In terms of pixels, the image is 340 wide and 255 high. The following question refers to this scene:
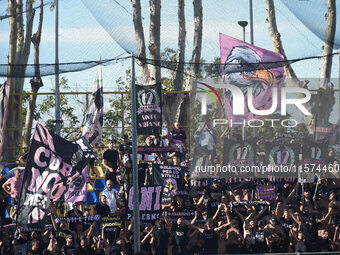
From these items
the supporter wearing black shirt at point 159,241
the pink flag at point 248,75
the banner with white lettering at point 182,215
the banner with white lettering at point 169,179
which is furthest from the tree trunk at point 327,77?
the supporter wearing black shirt at point 159,241

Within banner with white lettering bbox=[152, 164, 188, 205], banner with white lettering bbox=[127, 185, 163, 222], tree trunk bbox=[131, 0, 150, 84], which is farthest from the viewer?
tree trunk bbox=[131, 0, 150, 84]

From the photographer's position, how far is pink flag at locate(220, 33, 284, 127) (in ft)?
49.2

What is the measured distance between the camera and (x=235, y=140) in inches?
615

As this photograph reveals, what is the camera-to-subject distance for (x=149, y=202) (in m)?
14.6

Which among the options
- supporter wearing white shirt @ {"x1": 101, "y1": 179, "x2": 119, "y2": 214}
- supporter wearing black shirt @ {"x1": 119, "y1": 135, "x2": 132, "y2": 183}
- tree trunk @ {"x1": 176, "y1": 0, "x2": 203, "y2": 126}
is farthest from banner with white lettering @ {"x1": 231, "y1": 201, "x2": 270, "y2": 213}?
tree trunk @ {"x1": 176, "y1": 0, "x2": 203, "y2": 126}

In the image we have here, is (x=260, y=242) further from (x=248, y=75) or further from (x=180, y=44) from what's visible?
(x=180, y=44)

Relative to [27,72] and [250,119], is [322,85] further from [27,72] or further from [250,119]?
[27,72]

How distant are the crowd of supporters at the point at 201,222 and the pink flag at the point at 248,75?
3.20 ft

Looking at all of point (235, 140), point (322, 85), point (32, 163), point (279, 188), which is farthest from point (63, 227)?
point (322, 85)

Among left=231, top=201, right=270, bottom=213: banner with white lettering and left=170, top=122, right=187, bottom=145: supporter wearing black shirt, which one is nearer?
left=231, top=201, right=270, bottom=213: banner with white lettering

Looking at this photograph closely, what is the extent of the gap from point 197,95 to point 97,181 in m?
3.32

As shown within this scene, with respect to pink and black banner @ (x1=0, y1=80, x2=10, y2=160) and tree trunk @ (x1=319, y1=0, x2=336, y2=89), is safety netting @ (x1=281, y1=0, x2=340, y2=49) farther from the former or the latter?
pink and black banner @ (x1=0, y1=80, x2=10, y2=160)

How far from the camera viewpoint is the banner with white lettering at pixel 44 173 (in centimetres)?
1262

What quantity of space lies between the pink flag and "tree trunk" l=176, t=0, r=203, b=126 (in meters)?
0.75
